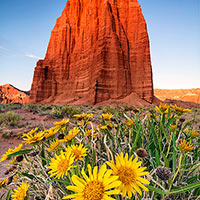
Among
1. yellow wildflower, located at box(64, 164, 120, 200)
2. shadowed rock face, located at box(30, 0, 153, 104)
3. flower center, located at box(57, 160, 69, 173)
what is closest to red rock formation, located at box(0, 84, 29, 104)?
shadowed rock face, located at box(30, 0, 153, 104)

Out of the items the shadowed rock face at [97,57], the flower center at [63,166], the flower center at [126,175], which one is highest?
the shadowed rock face at [97,57]

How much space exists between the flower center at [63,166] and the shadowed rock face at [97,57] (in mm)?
19829

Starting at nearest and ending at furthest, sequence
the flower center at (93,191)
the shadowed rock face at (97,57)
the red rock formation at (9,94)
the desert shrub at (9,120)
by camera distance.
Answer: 1. the flower center at (93,191)
2. the desert shrub at (9,120)
3. the shadowed rock face at (97,57)
4. the red rock formation at (9,94)

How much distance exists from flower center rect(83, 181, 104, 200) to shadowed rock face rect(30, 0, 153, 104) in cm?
2001

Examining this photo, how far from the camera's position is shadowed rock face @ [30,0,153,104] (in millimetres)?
21547

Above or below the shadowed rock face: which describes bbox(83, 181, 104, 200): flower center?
below

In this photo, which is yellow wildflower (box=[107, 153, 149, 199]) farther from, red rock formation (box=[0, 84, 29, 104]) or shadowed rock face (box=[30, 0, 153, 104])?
red rock formation (box=[0, 84, 29, 104])

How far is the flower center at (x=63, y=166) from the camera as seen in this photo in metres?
0.71

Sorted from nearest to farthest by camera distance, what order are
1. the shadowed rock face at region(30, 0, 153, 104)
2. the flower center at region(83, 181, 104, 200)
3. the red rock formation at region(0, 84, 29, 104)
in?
the flower center at region(83, 181, 104, 200), the shadowed rock face at region(30, 0, 153, 104), the red rock formation at region(0, 84, 29, 104)

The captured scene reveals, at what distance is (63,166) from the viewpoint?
72 cm

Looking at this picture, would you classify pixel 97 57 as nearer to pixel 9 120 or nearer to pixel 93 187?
pixel 9 120

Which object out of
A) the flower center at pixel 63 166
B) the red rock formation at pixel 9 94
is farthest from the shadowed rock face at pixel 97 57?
the red rock formation at pixel 9 94

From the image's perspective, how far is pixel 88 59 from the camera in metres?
25.3

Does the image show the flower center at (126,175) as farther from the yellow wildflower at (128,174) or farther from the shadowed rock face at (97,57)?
the shadowed rock face at (97,57)
